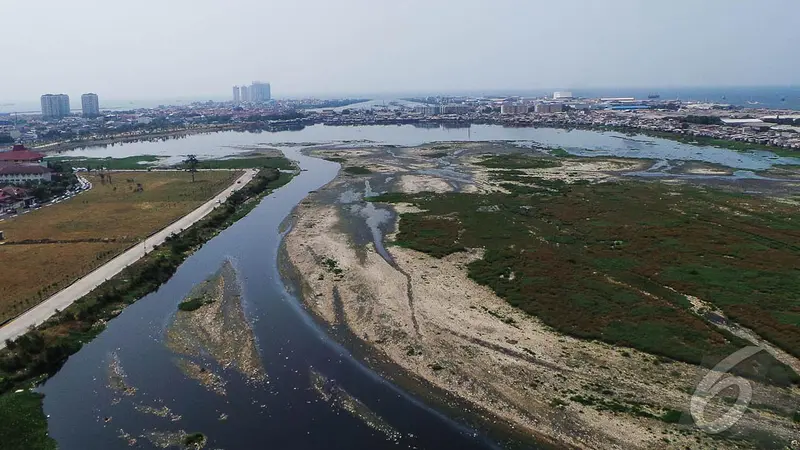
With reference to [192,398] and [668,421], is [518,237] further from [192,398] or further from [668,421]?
[192,398]

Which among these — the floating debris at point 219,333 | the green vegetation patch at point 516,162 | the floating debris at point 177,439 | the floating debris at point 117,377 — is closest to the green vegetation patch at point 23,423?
the floating debris at point 117,377

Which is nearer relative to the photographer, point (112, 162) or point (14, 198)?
point (14, 198)

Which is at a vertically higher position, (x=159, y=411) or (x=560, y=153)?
(x=560, y=153)

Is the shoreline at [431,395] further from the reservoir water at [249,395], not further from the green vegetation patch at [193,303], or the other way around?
the green vegetation patch at [193,303]

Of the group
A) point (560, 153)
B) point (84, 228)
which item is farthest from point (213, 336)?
point (560, 153)

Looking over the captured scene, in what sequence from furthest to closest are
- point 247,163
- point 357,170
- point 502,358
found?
point 247,163 → point 357,170 → point 502,358

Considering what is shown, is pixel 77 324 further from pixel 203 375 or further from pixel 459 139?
pixel 459 139

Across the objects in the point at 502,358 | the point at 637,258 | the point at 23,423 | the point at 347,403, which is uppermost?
the point at 637,258

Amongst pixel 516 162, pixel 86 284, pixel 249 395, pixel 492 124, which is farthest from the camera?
pixel 492 124
